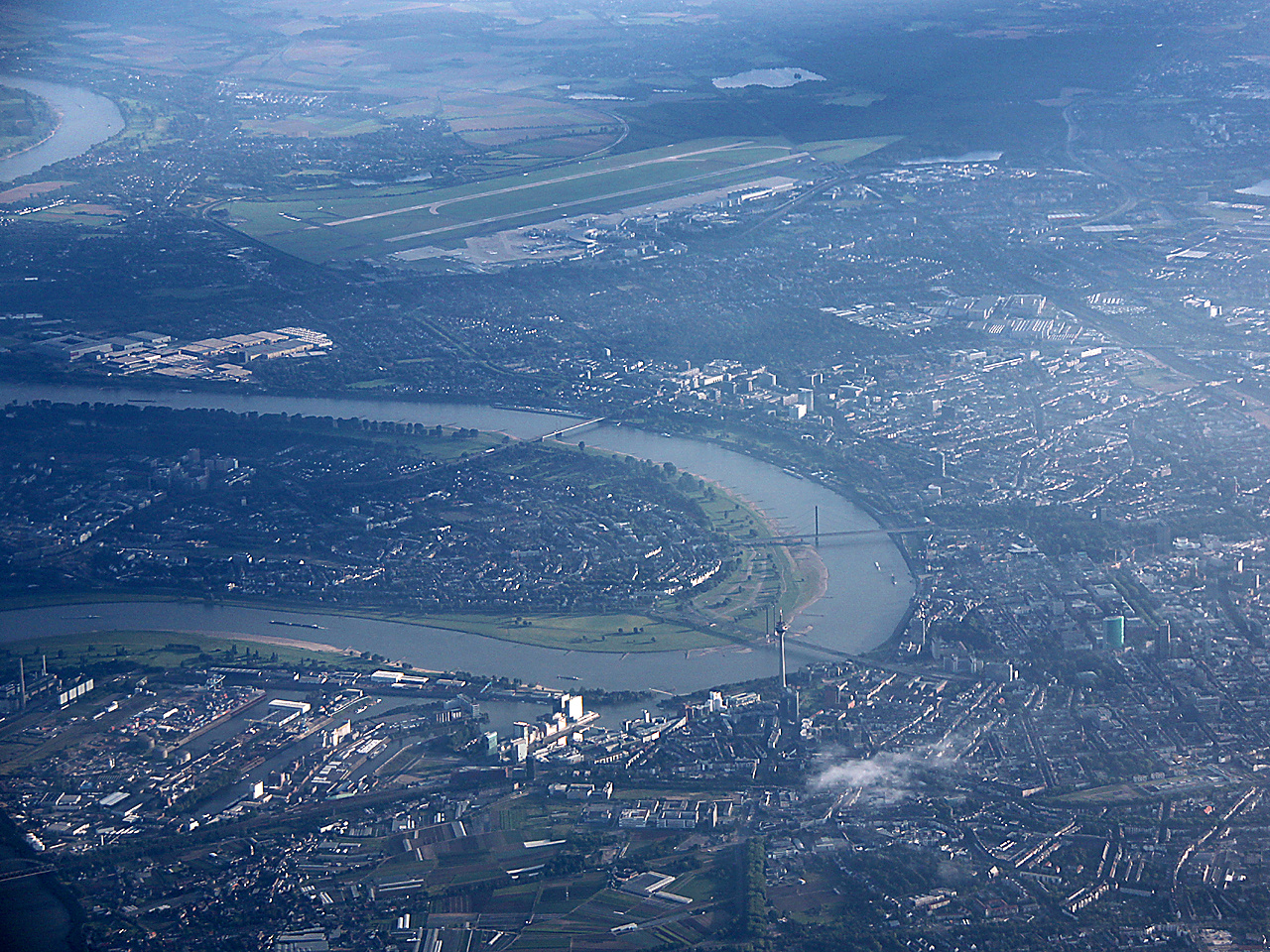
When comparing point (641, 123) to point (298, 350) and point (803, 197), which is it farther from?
point (298, 350)

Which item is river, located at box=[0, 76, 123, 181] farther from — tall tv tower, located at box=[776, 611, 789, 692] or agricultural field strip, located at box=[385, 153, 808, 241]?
tall tv tower, located at box=[776, 611, 789, 692]

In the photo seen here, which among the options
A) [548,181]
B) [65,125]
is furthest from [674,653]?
[65,125]

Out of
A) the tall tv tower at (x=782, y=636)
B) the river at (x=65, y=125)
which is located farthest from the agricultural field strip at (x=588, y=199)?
the tall tv tower at (x=782, y=636)

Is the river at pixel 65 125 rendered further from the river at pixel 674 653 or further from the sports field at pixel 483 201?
the river at pixel 674 653

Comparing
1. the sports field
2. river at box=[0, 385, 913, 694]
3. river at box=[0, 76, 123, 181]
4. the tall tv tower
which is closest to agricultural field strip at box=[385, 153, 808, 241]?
the sports field

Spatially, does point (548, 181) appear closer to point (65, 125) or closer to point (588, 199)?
point (588, 199)
